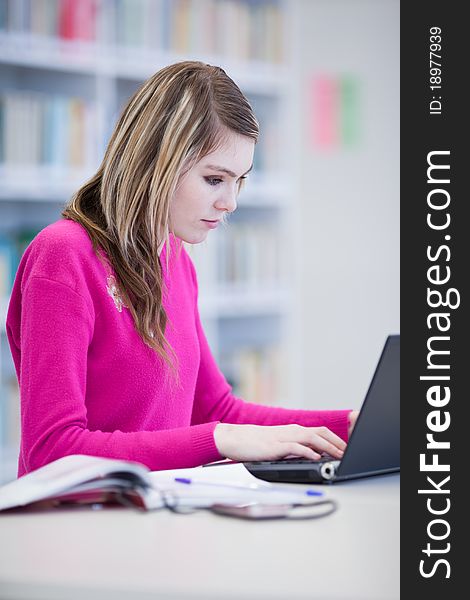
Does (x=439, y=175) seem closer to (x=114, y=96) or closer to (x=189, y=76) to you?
(x=189, y=76)

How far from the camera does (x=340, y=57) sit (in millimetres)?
4566

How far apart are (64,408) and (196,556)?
425 mm

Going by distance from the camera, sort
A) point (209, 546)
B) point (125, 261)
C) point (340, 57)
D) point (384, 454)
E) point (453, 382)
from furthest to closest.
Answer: point (340, 57), point (125, 261), point (384, 454), point (453, 382), point (209, 546)

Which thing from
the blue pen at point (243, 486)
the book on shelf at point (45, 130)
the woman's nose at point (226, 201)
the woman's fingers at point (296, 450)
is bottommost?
the blue pen at point (243, 486)

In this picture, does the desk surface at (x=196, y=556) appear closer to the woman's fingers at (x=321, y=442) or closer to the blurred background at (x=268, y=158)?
the woman's fingers at (x=321, y=442)

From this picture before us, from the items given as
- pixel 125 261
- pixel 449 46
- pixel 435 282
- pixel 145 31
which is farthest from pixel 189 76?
pixel 145 31

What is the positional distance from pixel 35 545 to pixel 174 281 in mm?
804

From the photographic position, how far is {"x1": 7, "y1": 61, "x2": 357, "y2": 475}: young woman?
1299 mm

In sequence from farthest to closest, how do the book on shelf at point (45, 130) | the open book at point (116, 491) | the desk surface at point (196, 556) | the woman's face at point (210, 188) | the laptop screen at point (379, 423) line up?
the book on shelf at point (45, 130)
the woman's face at point (210, 188)
the laptop screen at point (379, 423)
the open book at point (116, 491)
the desk surface at point (196, 556)

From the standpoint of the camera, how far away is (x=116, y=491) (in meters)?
1.10

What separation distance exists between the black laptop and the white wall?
3.22 metres

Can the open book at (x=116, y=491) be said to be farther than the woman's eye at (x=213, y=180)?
No

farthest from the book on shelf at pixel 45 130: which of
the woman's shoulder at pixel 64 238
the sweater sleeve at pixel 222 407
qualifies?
the woman's shoulder at pixel 64 238

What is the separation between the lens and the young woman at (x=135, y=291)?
1.30m
